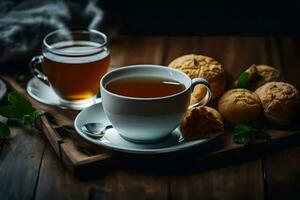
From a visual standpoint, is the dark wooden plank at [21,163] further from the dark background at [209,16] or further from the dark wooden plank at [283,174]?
the dark background at [209,16]

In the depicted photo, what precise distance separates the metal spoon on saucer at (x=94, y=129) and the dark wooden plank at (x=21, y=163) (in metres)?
0.08

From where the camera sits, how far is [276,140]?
3.55 ft

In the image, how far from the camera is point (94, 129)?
1089mm

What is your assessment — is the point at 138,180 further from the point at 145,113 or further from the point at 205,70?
the point at 205,70

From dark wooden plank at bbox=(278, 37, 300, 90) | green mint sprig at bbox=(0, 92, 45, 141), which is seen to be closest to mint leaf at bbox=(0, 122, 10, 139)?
green mint sprig at bbox=(0, 92, 45, 141)

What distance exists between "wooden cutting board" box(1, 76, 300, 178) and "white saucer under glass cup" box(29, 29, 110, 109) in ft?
0.40

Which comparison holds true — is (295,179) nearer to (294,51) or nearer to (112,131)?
(112,131)

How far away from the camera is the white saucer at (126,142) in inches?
40.1


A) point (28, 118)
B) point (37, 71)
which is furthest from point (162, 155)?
point (37, 71)

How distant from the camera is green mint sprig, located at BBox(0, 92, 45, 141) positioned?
115 centimetres

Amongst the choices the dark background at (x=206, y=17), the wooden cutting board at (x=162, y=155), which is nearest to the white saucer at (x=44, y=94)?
the wooden cutting board at (x=162, y=155)

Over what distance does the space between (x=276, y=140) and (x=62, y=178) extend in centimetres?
34

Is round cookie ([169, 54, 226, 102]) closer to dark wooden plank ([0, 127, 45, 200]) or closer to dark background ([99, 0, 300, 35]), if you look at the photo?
dark wooden plank ([0, 127, 45, 200])

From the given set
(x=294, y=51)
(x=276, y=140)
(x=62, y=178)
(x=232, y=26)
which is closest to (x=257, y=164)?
(x=276, y=140)
